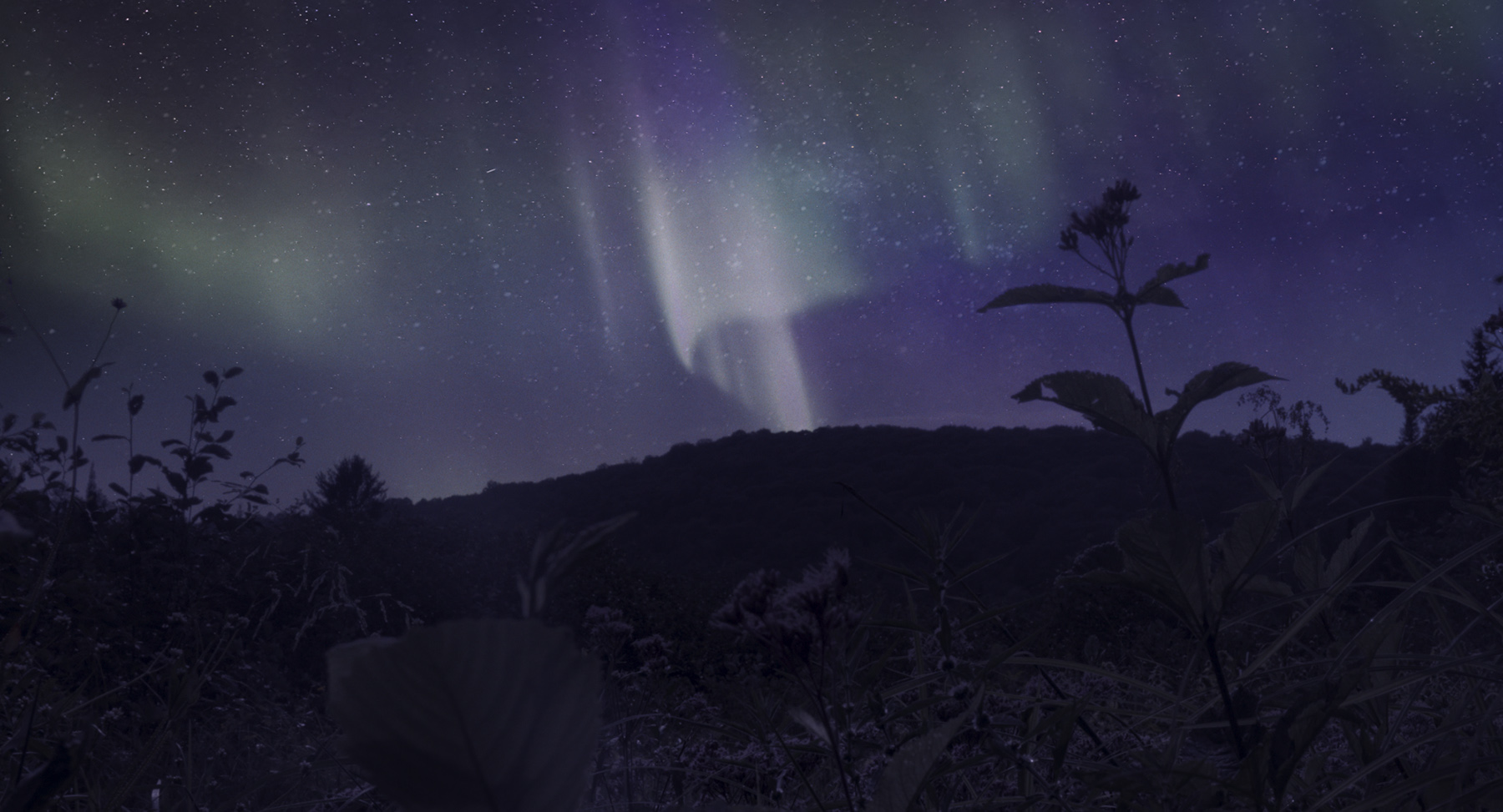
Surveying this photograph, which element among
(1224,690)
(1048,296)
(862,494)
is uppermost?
(1048,296)

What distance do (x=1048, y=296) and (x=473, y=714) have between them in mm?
1273

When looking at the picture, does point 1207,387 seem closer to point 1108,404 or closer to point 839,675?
point 1108,404

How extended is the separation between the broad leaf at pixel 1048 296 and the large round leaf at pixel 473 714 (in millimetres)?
1187

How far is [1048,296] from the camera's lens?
1.36 m

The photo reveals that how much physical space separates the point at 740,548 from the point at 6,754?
19.2 m

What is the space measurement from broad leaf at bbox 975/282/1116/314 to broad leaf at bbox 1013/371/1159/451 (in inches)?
11.8

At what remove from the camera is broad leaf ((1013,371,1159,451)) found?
104 centimetres

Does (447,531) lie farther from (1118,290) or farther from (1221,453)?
(1221,453)

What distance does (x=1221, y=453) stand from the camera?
25.5 metres

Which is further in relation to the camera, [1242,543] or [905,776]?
[1242,543]

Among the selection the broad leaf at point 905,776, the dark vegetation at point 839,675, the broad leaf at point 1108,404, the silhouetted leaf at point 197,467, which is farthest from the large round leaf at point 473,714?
the silhouetted leaf at point 197,467

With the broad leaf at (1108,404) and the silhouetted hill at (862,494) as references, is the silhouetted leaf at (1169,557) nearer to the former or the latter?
the broad leaf at (1108,404)

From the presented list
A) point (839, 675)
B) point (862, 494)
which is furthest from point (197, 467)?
point (862, 494)

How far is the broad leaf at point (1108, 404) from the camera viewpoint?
1042mm
